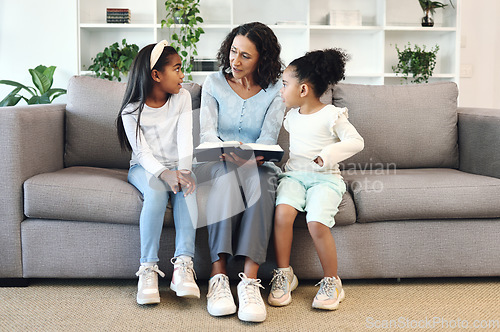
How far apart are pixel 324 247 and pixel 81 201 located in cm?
87

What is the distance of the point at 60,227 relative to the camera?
1.88 m

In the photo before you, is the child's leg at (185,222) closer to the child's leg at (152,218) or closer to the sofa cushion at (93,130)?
the child's leg at (152,218)

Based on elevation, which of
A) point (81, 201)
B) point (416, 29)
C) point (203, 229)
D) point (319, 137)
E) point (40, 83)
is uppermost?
point (416, 29)

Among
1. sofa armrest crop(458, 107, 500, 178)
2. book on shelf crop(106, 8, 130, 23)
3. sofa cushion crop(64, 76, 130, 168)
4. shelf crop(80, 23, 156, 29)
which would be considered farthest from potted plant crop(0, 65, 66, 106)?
sofa armrest crop(458, 107, 500, 178)

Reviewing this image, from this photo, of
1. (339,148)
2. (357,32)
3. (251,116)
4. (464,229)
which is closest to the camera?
(339,148)

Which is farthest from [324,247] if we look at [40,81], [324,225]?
[40,81]

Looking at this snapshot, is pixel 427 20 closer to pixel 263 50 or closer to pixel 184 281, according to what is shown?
pixel 263 50

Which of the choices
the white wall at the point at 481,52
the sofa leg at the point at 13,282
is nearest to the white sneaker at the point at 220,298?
the sofa leg at the point at 13,282

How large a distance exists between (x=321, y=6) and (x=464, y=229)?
3.01 metres

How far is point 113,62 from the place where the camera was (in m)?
4.06

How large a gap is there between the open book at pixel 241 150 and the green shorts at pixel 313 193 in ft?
0.41

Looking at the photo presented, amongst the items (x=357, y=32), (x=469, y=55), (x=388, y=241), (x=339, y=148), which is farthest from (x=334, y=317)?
(x=469, y=55)

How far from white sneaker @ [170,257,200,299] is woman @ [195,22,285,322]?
0.19 feet

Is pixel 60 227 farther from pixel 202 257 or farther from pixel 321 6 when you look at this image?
pixel 321 6
